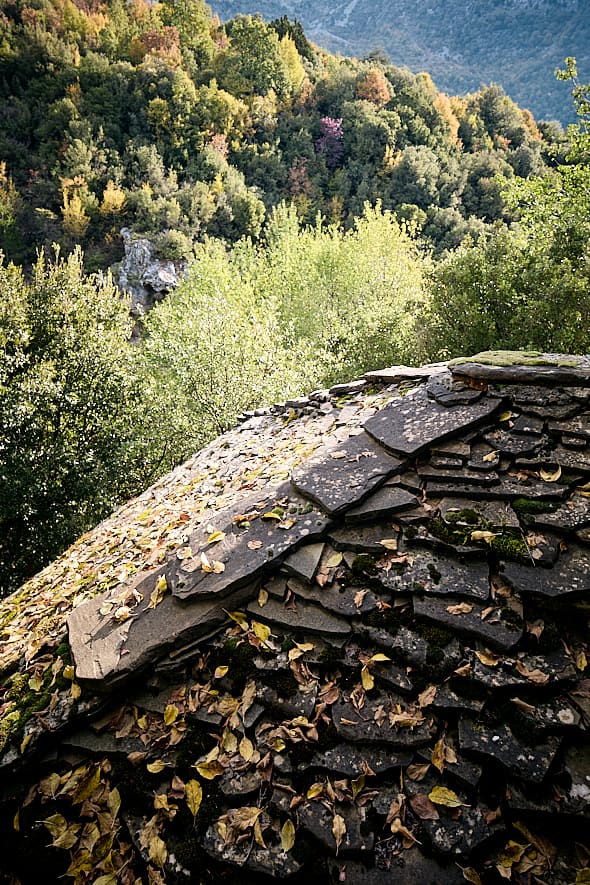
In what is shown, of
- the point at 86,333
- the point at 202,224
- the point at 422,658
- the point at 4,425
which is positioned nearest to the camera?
the point at 422,658

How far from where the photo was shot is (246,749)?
2.86m

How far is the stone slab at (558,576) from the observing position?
9.88ft

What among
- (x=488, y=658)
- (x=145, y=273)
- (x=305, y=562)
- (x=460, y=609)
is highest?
(x=145, y=273)

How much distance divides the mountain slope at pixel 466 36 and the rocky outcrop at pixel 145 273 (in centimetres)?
6202

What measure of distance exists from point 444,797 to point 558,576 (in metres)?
1.51

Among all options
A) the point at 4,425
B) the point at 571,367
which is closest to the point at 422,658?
the point at 571,367

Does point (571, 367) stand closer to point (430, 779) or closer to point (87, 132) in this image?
point (430, 779)

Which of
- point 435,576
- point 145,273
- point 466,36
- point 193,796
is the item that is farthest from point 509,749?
point 466,36

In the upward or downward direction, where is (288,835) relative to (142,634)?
downward

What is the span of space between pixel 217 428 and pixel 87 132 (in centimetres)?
3575

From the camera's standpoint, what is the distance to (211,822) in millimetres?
2668

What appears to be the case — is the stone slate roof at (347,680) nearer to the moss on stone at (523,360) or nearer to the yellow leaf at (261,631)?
the yellow leaf at (261,631)

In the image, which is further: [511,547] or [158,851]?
[511,547]

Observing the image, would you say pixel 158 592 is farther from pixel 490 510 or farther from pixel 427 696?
pixel 490 510
